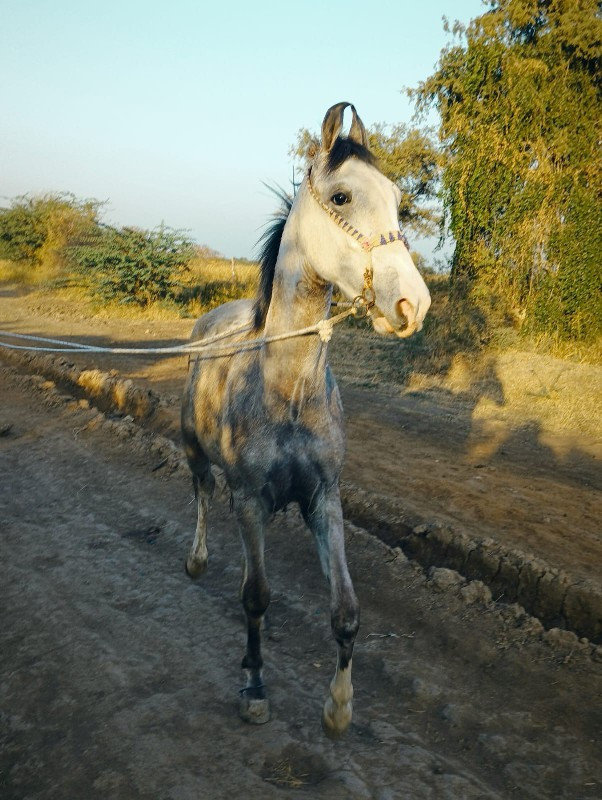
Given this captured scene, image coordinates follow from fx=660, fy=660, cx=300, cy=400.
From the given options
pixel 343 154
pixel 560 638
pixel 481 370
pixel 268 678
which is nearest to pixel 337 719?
pixel 268 678

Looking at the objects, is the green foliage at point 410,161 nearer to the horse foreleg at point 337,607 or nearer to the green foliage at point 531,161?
the green foliage at point 531,161

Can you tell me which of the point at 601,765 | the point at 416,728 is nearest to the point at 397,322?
the point at 416,728

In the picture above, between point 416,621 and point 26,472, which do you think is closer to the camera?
point 416,621

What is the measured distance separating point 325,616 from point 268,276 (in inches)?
84.3

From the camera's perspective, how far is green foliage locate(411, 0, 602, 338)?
1327 cm

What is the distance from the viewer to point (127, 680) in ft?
11.1

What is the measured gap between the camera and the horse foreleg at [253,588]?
3271 mm

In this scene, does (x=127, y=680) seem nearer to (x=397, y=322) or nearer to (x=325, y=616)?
(x=325, y=616)

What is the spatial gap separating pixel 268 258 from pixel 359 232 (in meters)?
0.78

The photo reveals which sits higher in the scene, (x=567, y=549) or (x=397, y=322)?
(x=397, y=322)

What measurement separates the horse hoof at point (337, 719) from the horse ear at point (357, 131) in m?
2.55

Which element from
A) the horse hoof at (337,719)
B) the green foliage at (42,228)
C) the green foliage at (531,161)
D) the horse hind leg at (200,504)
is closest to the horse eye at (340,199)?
the horse hoof at (337,719)

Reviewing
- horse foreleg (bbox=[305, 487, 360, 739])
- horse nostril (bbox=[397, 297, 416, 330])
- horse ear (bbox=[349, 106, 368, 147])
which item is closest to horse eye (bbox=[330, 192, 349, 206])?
horse ear (bbox=[349, 106, 368, 147])

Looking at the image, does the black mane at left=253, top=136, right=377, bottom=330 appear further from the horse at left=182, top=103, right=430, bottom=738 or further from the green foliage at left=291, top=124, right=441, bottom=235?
the green foliage at left=291, top=124, right=441, bottom=235
